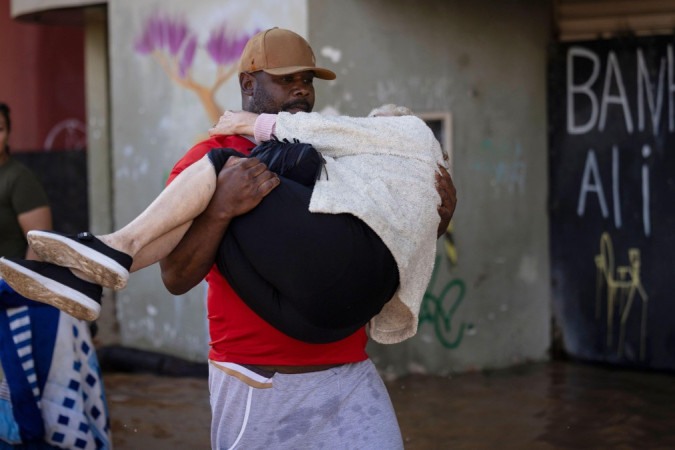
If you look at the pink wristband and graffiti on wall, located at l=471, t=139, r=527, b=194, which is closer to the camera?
the pink wristband

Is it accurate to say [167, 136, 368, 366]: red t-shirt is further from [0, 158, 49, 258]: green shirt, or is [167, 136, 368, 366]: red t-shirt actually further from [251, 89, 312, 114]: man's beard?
[0, 158, 49, 258]: green shirt

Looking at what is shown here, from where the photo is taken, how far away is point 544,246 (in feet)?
26.0

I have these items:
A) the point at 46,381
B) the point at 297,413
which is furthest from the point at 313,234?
the point at 46,381

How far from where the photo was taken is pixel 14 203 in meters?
5.49

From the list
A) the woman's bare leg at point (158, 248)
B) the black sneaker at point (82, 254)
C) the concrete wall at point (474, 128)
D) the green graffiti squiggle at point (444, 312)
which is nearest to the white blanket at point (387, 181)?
the woman's bare leg at point (158, 248)

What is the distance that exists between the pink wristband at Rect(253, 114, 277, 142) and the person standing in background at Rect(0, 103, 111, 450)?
1.88 m

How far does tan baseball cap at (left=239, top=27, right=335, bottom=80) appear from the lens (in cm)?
322

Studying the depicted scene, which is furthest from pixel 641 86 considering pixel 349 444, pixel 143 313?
pixel 349 444

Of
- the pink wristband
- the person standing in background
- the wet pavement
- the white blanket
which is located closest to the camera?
the white blanket

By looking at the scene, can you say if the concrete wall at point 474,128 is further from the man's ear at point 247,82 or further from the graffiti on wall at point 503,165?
the man's ear at point 247,82

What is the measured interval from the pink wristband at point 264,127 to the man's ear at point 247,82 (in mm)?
278

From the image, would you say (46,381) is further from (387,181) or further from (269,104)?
(387,181)

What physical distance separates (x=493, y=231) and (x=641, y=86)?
1452 millimetres

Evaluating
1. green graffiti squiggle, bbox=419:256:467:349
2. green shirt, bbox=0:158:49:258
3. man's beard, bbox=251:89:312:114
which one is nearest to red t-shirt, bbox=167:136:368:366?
man's beard, bbox=251:89:312:114
